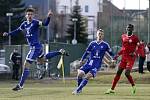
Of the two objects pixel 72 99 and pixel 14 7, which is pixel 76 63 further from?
pixel 14 7

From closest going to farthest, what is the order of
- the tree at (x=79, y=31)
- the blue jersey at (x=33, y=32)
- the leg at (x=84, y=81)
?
the leg at (x=84, y=81) → the blue jersey at (x=33, y=32) → the tree at (x=79, y=31)

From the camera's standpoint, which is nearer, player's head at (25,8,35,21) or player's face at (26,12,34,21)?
player's head at (25,8,35,21)

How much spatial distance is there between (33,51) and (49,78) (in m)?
17.8

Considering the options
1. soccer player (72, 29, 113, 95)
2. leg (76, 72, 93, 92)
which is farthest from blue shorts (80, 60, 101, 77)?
leg (76, 72, 93, 92)

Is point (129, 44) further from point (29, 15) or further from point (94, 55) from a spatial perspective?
point (29, 15)

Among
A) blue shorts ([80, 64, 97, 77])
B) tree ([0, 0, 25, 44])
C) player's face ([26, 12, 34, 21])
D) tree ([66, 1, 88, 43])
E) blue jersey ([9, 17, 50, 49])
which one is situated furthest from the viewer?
tree ([66, 1, 88, 43])

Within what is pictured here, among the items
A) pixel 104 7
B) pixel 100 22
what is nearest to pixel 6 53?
pixel 100 22

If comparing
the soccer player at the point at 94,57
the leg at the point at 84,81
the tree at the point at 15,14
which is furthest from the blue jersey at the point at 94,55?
the tree at the point at 15,14

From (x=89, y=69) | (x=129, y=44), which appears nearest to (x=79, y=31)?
(x=129, y=44)

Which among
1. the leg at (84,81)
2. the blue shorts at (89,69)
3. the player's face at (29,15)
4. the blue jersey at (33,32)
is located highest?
the player's face at (29,15)

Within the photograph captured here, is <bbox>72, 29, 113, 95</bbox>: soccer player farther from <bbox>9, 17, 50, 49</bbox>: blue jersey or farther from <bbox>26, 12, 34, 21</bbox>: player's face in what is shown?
<bbox>26, 12, 34, 21</bbox>: player's face

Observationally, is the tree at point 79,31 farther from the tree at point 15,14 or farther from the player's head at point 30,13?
the player's head at point 30,13

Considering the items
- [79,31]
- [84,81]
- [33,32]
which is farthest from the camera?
[79,31]

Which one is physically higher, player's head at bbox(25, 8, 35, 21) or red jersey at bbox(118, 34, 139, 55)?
player's head at bbox(25, 8, 35, 21)
